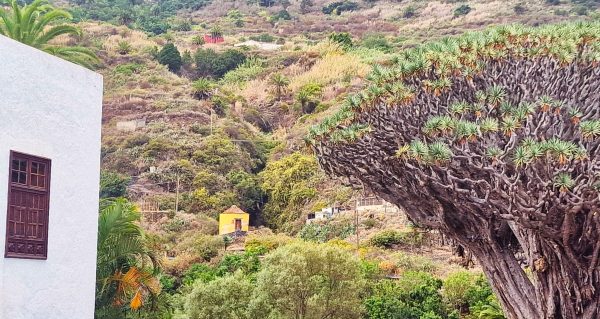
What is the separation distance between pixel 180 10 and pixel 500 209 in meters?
114

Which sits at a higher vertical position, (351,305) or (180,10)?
(180,10)

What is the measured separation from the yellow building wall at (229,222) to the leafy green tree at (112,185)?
7337 millimetres

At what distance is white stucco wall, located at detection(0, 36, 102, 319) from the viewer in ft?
34.4

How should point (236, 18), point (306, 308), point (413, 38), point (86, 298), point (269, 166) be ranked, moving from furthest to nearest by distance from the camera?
point (236, 18) < point (413, 38) < point (269, 166) < point (306, 308) < point (86, 298)

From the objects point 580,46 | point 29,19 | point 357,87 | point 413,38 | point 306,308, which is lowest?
point 306,308

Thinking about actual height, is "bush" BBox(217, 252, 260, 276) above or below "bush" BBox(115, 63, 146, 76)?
below

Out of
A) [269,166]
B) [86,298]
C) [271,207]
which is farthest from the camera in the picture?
[269,166]

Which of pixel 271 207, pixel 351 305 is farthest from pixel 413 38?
pixel 351 305

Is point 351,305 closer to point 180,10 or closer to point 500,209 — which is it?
point 500,209

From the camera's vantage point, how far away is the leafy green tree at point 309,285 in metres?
24.2

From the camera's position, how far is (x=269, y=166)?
60156 millimetres

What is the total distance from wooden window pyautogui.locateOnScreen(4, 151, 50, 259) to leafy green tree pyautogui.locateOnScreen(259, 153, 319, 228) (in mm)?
41791

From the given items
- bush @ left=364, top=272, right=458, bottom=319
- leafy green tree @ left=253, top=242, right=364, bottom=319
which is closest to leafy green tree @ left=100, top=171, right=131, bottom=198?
bush @ left=364, top=272, right=458, bottom=319

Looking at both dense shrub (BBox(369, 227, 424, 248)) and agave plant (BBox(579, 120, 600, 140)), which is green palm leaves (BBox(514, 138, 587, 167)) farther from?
Answer: dense shrub (BBox(369, 227, 424, 248))
